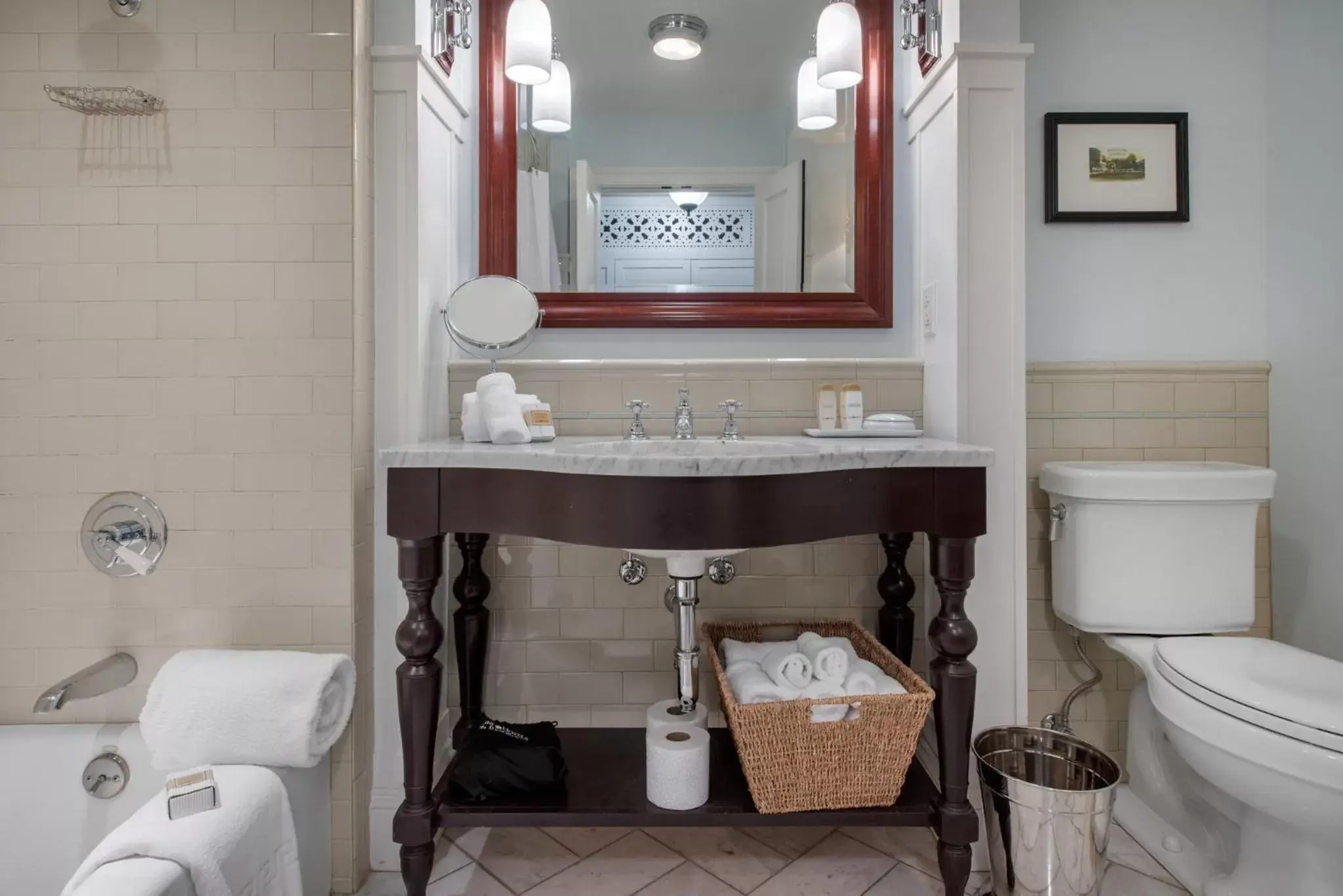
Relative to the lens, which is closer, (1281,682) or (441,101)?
(1281,682)

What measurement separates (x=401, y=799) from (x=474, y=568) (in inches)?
19.6

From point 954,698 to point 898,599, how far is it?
0.41 metres

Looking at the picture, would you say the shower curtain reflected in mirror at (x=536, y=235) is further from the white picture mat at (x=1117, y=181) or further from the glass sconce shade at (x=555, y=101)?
the white picture mat at (x=1117, y=181)

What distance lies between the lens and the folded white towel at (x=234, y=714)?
1.19m

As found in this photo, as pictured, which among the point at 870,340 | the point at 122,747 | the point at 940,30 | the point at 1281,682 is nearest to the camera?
the point at 1281,682

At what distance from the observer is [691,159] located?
176 cm

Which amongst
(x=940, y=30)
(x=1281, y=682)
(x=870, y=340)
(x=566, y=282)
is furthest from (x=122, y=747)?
(x=940, y=30)

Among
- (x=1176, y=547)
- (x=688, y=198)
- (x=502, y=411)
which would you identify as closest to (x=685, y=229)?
(x=688, y=198)

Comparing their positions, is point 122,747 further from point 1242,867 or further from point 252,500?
point 1242,867

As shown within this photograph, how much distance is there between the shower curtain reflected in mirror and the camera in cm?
176

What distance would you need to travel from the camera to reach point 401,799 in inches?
57.5

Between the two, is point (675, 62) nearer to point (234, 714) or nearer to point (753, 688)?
point (753, 688)

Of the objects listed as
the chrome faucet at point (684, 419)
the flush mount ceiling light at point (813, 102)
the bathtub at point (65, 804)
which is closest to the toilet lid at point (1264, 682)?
the chrome faucet at point (684, 419)

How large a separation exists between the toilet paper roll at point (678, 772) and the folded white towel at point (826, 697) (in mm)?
205
